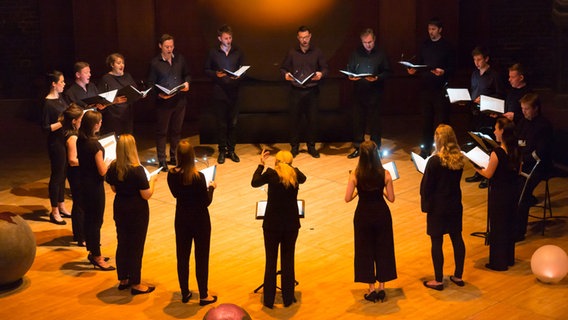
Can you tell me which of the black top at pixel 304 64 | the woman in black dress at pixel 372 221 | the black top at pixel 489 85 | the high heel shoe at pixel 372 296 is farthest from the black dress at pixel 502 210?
the black top at pixel 304 64

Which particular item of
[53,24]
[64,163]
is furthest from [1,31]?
[64,163]

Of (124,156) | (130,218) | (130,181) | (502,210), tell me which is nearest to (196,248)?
(130,218)

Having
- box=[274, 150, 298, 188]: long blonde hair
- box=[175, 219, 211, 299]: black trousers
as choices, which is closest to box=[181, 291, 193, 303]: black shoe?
box=[175, 219, 211, 299]: black trousers

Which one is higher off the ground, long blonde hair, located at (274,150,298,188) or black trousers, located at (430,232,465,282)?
long blonde hair, located at (274,150,298,188)

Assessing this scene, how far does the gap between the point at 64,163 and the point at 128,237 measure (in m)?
2.27

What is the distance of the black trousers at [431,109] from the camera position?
11867 millimetres

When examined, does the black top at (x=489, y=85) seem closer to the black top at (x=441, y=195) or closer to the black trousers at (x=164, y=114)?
the black top at (x=441, y=195)

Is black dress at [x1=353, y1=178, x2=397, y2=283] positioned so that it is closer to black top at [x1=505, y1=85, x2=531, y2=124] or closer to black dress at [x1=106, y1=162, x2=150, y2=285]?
black dress at [x1=106, y1=162, x2=150, y2=285]

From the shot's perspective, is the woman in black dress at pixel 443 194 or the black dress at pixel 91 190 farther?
the black dress at pixel 91 190

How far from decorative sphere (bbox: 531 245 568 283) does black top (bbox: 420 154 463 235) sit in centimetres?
81

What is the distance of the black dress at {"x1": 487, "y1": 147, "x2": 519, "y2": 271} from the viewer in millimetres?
8297

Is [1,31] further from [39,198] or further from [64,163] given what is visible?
[64,163]

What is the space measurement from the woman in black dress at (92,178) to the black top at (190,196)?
109cm

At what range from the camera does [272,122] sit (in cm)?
1314
